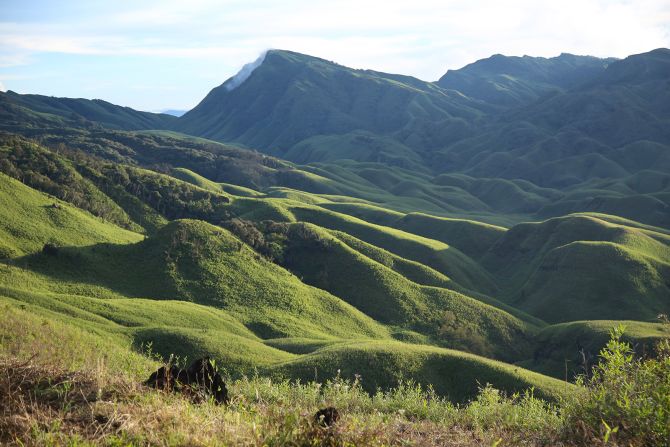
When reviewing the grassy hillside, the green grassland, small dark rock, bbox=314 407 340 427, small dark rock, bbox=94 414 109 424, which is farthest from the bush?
the grassy hillside

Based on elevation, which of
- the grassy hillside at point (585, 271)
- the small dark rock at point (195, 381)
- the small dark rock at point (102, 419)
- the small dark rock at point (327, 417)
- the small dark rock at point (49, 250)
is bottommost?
the grassy hillside at point (585, 271)

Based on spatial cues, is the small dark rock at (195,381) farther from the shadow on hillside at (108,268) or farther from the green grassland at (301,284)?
the shadow on hillside at (108,268)

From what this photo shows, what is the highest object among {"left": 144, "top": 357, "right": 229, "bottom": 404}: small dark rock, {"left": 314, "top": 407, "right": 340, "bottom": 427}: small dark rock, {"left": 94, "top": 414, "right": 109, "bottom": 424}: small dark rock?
{"left": 314, "top": 407, "right": 340, "bottom": 427}: small dark rock

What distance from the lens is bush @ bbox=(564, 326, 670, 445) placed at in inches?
361

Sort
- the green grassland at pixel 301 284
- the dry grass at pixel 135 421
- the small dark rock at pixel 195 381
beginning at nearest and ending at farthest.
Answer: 1. the dry grass at pixel 135 421
2. the small dark rock at pixel 195 381
3. the green grassland at pixel 301 284

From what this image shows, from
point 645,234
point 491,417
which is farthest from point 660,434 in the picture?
point 645,234

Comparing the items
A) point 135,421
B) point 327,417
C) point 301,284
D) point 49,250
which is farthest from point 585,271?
point 135,421

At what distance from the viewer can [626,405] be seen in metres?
9.44

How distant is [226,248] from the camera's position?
8394 centimetres

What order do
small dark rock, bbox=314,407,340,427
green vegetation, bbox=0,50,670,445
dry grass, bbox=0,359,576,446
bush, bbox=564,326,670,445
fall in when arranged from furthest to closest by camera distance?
green vegetation, bbox=0,50,670,445
bush, bbox=564,326,670,445
small dark rock, bbox=314,407,340,427
dry grass, bbox=0,359,576,446

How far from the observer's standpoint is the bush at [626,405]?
30.1ft

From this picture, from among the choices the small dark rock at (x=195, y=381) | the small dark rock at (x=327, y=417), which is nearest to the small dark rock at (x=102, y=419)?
the small dark rock at (x=195, y=381)

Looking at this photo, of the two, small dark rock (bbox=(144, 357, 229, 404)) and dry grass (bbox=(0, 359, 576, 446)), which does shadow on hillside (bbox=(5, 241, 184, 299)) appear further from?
dry grass (bbox=(0, 359, 576, 446))

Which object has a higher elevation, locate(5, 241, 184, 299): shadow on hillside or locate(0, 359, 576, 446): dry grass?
locate(0, 359, 576, 446): dry grass
